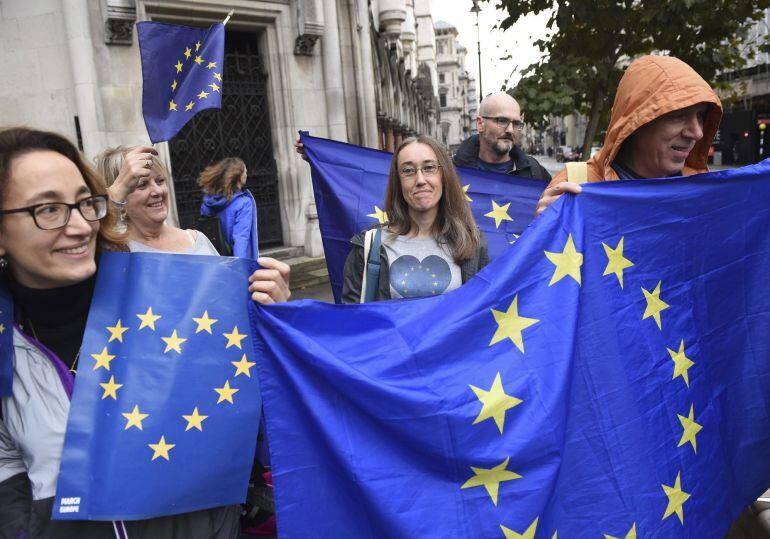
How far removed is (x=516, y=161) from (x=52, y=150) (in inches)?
136

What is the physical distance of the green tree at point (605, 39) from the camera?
22.9ft

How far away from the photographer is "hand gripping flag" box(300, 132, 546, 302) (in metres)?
3.82

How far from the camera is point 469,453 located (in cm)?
190

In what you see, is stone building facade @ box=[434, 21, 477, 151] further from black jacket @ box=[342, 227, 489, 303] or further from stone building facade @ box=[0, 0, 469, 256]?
black jacket @ box=[342, 227, 489, 303]

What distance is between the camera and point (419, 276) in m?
2.68

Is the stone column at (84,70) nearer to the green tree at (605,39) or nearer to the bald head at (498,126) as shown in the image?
the green tree at (605,39)

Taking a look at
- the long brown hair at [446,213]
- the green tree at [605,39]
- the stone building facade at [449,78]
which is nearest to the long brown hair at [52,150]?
the long brown hair at [446,213]

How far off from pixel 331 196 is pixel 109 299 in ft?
7.17

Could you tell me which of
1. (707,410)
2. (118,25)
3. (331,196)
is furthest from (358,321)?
(118,25)

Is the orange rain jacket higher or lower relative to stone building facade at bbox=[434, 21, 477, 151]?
lower

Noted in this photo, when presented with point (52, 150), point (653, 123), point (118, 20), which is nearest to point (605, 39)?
point (653, 123)

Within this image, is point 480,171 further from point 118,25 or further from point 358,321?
point 118,25

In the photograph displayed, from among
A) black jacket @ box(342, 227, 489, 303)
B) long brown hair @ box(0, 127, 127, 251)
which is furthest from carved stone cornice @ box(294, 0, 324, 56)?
long brown hair @ box(0, 127, 127, 251)

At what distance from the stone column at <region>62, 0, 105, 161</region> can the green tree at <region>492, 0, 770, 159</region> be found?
19.1ft
